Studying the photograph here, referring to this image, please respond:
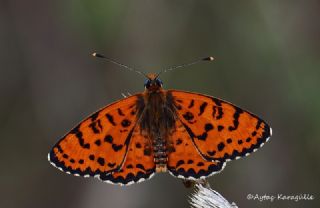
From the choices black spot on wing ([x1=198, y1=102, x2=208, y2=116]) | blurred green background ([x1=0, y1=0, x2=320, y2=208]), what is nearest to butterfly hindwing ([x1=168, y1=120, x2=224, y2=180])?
black spot on wing ([x1=198, y1=102, x2=208, y2=116])

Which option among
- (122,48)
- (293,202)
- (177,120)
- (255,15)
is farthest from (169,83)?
(177,120)

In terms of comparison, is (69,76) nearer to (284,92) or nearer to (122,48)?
(122,48)

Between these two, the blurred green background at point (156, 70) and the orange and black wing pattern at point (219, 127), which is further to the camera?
the blurred green background at point (156, 70)

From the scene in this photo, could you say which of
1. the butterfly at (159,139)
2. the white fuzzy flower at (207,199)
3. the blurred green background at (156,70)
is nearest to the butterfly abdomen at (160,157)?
the butterfly at (159,139)

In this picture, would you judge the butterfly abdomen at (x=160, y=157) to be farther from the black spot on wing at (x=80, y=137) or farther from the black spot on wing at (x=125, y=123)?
the black spot on wing at (x=80, y=137)

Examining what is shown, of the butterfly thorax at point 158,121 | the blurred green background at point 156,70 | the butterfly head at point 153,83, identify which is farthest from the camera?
the blurred green background at point 156,70

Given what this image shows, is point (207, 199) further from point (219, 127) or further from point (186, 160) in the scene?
point (219, 127)

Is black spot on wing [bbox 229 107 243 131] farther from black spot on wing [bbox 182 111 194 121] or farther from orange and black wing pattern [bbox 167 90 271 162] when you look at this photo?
black spot on wing [bbox 182 111 194 121]
